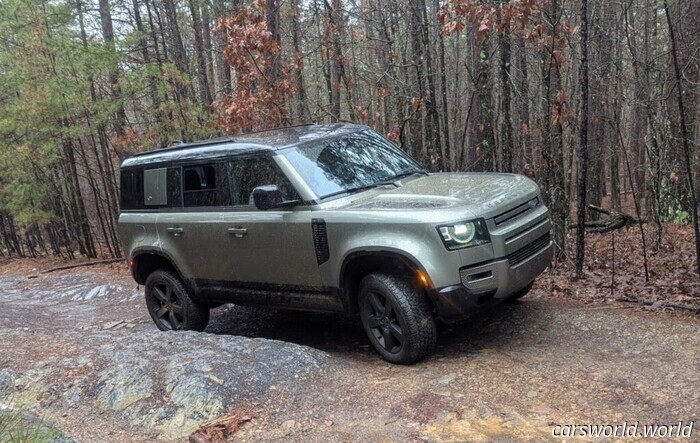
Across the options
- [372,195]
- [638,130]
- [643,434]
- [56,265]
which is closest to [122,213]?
[372,195]

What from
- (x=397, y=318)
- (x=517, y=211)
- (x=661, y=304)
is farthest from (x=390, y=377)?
(x=661, y=304)

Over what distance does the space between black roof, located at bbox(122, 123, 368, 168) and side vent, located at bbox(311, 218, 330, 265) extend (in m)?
0.94

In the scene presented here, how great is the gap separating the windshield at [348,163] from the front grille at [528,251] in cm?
149

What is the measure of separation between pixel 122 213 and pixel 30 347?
1.92 m

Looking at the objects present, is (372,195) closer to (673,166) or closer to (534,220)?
(534,220)

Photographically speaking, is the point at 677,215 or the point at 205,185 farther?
the point at 677,215

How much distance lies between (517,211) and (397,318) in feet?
4.62

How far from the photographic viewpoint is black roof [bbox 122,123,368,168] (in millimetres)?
5551

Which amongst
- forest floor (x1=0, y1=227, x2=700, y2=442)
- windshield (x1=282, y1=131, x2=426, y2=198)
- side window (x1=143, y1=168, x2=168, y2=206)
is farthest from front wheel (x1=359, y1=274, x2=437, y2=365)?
side window (x1=143, y1=168, x2=168, y2=206)

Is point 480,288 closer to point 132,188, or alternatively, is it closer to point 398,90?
point 132,188

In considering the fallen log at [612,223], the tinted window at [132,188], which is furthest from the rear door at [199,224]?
the fallen log at [612,223]

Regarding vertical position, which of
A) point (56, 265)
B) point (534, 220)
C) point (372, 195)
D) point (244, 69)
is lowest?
point (56, 265)

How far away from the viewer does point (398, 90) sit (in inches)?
412

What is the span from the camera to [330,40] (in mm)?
11281
